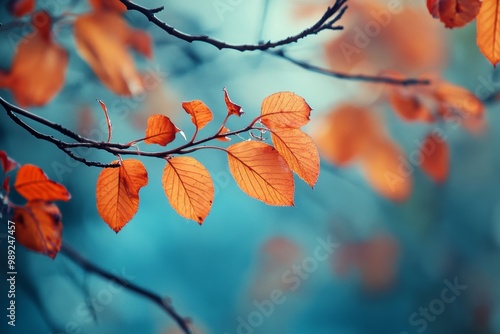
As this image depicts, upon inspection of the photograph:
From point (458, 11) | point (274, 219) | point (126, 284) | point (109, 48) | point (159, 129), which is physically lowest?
point (126, 284)

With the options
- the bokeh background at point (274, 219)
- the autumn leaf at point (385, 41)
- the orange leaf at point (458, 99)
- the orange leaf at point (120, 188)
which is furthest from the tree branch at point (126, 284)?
the orange leaf at point (458, 99)

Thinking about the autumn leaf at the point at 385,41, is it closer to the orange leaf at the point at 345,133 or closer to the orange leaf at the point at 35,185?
the orange leaf at the point at 345,133

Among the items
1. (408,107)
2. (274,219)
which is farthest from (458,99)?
(274,219)

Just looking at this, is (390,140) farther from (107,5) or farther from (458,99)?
(107,5)

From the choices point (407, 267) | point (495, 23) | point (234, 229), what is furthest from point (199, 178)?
point (407, 267)

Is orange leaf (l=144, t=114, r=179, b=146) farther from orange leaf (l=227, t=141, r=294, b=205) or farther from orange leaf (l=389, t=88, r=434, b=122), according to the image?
orange leaf (l=389, t=88, r=434, b=122)

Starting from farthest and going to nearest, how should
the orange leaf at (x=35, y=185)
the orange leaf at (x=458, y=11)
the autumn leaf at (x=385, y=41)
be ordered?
the autumn leaf at (x=385, y=41), the orange leaf at (x=35, y=185), the orange leaf at (x=458, y=11)

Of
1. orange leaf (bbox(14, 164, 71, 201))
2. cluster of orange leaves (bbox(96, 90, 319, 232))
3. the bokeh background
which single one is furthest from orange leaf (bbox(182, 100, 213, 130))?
the bokeh background

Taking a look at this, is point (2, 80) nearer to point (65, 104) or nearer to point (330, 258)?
point (65, 104)
